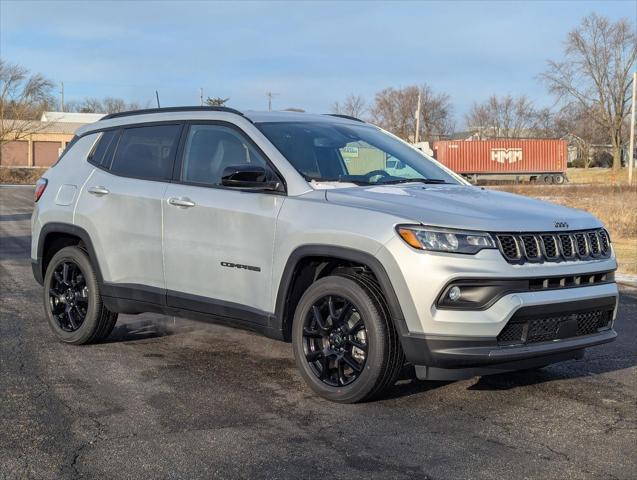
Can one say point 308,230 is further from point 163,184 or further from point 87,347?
point 87,347

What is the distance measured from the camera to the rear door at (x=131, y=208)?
6.09m

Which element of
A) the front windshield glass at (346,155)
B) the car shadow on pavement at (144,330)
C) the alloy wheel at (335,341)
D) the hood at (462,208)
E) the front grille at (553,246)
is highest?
the front windshield glass at (346,155)

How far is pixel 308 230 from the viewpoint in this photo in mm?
5055

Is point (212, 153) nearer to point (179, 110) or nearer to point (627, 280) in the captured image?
point (179, 110)

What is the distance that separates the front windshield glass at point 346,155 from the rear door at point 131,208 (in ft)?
3.23

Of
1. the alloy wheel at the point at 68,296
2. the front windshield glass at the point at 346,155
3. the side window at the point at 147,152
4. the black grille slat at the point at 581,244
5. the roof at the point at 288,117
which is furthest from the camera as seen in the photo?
the alloy wheel at the point at 68,296

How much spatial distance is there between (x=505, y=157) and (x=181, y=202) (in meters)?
61.2

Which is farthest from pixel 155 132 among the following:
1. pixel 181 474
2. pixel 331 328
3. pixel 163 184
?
pixel 181 474

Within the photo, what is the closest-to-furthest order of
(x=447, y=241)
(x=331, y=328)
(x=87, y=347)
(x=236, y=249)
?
(x=447, y=241), (x=331, y=328), (x=236, y=249), (x=87, y=347)

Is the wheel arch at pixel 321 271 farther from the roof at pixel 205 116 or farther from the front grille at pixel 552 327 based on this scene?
the roof at pixel 205 116

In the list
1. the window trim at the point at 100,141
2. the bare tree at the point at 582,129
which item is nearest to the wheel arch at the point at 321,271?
the window trim at the point at 100,141

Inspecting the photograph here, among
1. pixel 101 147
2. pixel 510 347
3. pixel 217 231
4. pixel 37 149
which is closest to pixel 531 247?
pixel 510 347

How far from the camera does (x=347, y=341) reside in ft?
16.3

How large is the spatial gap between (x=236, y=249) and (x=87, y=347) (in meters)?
2.01
